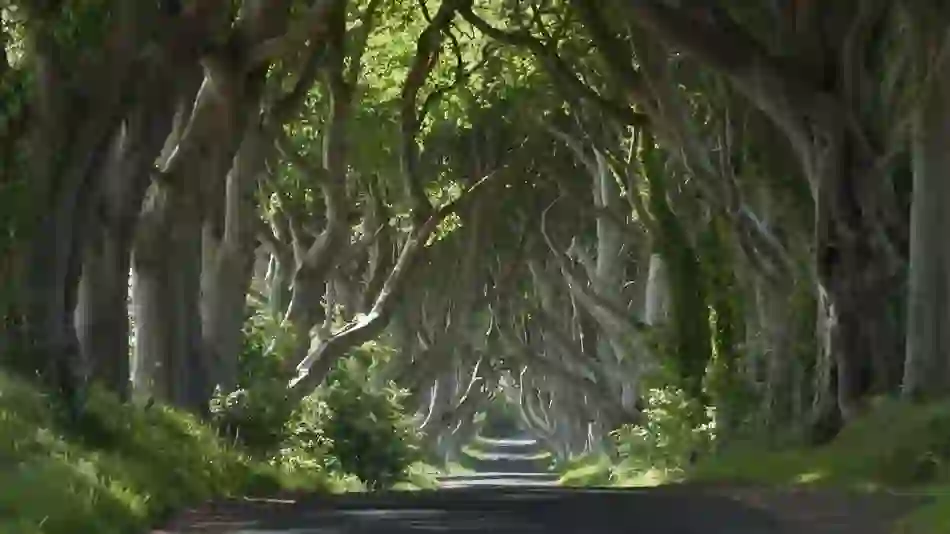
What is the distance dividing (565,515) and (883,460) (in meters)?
3.43

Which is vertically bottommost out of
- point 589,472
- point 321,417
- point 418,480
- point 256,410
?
point 418,480

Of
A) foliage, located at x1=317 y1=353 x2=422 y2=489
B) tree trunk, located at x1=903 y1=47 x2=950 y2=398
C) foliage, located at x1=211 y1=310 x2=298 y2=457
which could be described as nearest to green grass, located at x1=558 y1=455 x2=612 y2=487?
foliage, located at x1=317 y1=353 x2=422 y2=489

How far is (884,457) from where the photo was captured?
14992mm

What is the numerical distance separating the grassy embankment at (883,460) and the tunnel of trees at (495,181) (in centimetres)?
71

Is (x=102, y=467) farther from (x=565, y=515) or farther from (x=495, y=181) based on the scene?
(x=495, y=181)

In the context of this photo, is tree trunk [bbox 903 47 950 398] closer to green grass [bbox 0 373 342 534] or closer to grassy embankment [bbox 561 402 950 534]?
grassy embankment [bbox 561 402 950 534]

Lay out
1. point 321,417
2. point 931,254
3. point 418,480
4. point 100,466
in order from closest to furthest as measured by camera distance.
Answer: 1. point 100,466
2. point 931,254
3. point 321,417
4. point 418,480

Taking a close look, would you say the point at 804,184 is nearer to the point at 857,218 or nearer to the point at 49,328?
the point at 857,218

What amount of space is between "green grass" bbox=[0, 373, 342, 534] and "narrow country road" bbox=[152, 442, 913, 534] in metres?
0.41

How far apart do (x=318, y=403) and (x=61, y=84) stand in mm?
15338

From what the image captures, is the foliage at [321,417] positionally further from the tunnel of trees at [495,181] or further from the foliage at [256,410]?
the tunnel of trees at [495,181]

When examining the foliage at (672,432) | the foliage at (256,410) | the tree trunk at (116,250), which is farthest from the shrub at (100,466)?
the foliage at (672,432)

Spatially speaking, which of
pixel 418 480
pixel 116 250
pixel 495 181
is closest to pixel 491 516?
pixel 116 250

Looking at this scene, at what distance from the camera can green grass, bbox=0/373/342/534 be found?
31.3 feet
